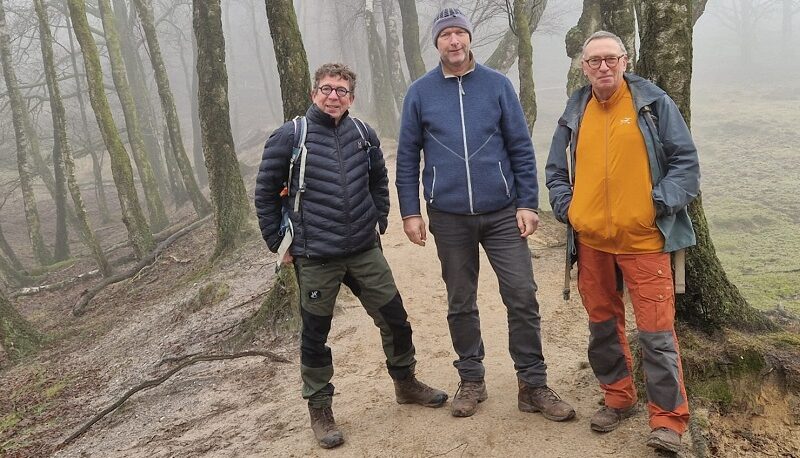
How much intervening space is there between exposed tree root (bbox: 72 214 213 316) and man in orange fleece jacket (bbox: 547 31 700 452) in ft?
34.1

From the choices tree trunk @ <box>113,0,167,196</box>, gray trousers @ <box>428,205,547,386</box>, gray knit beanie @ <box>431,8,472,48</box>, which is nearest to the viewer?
gray knit beanie @ <box>431,8,472,48</box>

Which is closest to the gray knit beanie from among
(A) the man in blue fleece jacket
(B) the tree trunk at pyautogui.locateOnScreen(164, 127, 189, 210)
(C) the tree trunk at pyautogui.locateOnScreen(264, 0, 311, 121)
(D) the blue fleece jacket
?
(A) the man in blue fleece jacket

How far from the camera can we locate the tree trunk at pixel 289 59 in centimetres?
602

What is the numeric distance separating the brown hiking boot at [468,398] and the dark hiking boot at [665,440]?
114 centimetres

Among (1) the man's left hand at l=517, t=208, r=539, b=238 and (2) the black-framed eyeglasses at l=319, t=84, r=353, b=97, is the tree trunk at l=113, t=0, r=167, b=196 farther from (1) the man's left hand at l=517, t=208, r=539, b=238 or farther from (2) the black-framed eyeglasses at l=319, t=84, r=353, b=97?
(1) the man's left hand at l=517, t=208, r=539, b=238

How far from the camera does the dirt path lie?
3592 millimetres

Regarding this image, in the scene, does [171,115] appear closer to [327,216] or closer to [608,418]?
[327,216]

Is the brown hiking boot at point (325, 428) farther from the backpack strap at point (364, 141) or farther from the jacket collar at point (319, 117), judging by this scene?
the jacket collar at point (319, 117)

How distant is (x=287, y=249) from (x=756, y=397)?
294 centimetres

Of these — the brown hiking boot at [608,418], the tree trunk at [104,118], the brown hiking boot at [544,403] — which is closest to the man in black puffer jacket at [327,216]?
the brown hiking boot at [544,403]

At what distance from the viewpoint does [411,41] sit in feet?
55.6

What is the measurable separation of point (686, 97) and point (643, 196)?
1.14 metres

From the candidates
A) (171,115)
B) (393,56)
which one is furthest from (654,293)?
(393,56)

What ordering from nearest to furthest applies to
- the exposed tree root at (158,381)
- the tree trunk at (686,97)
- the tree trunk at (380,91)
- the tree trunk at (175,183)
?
the tree trunk at (686,97), the exposed tree root at (158,381), the tree trunk at (175,183), the tree trunk at (380,91)
